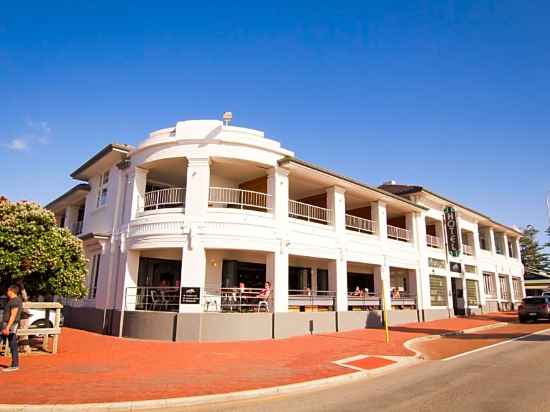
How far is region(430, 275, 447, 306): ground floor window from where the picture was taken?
25953 mm

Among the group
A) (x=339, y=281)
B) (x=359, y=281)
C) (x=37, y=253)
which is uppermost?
(x=37, y=253)

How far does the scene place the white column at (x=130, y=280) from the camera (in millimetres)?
15830

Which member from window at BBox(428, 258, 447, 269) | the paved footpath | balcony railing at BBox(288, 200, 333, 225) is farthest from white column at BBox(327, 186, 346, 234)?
window at BBox(428, 258, 447, 269)

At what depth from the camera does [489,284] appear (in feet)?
116

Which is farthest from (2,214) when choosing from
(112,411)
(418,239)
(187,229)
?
(418,239)

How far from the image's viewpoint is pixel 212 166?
17406 millimetres

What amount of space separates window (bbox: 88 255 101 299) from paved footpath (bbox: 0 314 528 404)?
3589 mm

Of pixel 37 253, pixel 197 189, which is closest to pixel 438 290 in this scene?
pixel 197 189

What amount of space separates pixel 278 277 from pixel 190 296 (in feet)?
12.4

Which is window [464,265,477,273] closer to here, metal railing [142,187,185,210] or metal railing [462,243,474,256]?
metal railing [462,243,474,256]

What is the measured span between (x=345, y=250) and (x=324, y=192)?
12.2 feet

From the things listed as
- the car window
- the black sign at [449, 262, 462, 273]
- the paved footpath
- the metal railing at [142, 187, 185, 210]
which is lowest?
the paved footpath

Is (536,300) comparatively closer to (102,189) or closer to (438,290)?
(438,290)

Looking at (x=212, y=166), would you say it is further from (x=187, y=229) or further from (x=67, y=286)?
(x=67, y=286)
